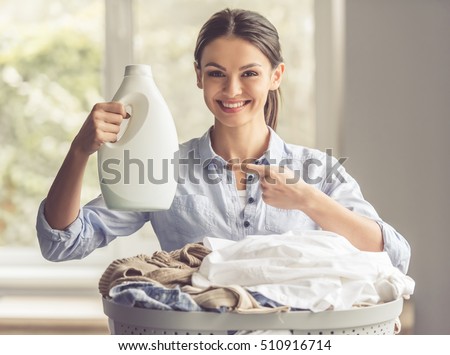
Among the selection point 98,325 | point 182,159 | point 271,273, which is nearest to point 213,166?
point 182,159

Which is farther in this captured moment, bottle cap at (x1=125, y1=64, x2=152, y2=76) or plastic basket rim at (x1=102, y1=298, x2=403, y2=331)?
bottle cap at (x1=125, y1=64, x2=152, y2=76)

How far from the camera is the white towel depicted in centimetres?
79

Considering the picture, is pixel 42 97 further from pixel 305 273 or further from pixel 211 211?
pixel 305 273

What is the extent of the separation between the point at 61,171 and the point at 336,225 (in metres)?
0.44

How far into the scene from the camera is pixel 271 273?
814 millimetres

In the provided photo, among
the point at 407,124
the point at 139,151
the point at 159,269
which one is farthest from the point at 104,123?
the point at 407,124

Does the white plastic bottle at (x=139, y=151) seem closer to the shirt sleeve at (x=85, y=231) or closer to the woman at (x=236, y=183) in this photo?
the woman at (x=236, y=183)

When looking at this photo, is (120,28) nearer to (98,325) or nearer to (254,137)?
(98,325)

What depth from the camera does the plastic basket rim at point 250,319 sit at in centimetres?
77

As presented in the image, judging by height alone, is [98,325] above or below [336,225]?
below

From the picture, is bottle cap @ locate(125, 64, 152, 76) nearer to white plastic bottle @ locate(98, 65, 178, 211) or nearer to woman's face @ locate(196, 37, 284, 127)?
white plastic bottle @ locate(98, 65, 178, 211)

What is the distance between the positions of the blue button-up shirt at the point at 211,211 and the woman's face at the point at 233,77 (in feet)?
0.50

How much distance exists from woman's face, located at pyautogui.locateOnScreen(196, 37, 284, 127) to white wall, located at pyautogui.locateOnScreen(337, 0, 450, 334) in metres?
1.25

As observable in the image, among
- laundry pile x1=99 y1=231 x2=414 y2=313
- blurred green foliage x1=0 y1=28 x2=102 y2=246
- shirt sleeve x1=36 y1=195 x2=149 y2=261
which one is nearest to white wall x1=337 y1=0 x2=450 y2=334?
blurred green foliage x1=0 y1=28 x2=102 y2=246
